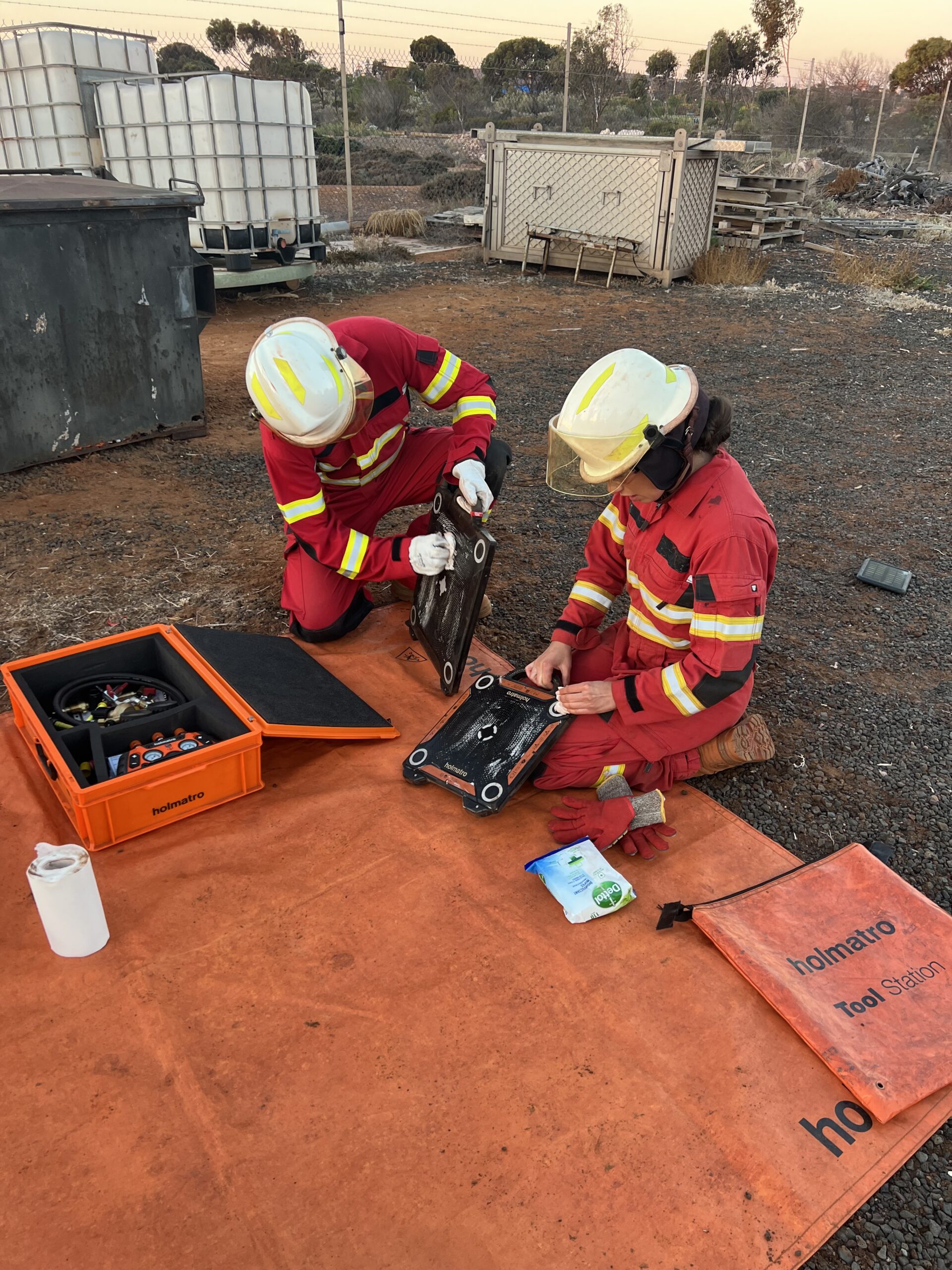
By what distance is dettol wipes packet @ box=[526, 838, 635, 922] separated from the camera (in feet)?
7.41

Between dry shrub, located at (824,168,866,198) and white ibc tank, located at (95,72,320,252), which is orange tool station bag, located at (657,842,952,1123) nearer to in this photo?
white ibc tank, located at (95,72,320,252)

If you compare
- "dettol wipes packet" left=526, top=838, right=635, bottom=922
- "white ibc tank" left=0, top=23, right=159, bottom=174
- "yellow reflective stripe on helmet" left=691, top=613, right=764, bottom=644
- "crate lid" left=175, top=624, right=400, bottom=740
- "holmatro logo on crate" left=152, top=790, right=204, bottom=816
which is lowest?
"dettol wipes packet" left=526, top=838, right=635, bottom=922

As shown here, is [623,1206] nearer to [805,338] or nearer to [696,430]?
[696,430]

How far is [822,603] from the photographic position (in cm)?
403

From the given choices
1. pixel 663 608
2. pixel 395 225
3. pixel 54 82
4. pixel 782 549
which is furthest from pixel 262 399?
pixel 395 225

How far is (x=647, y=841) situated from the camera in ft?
8.23

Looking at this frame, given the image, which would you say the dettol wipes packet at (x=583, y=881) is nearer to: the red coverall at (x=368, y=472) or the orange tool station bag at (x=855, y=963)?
the orange tool station bag at (x=855, y=963)

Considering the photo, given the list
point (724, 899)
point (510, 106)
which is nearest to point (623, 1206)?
point (724, 899)

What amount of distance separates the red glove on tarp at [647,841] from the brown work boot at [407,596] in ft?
4.80

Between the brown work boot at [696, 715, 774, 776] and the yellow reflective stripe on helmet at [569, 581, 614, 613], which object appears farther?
the yellow reflective stripe on helmet at [569, 581, 614, 613]

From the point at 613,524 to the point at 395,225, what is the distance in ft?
41.8

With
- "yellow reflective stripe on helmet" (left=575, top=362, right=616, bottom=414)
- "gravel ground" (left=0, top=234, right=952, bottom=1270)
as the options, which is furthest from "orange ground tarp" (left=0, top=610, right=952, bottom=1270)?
"yellow reflective stripe on helmet" (left=575, top=362, right=616, bottom=414)

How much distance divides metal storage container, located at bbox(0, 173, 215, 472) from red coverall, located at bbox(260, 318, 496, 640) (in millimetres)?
2371

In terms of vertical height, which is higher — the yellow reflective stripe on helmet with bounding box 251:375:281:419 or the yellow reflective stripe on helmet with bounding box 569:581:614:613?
the yellow reflective stripe on helmet with bounding box 251:375:281:419
